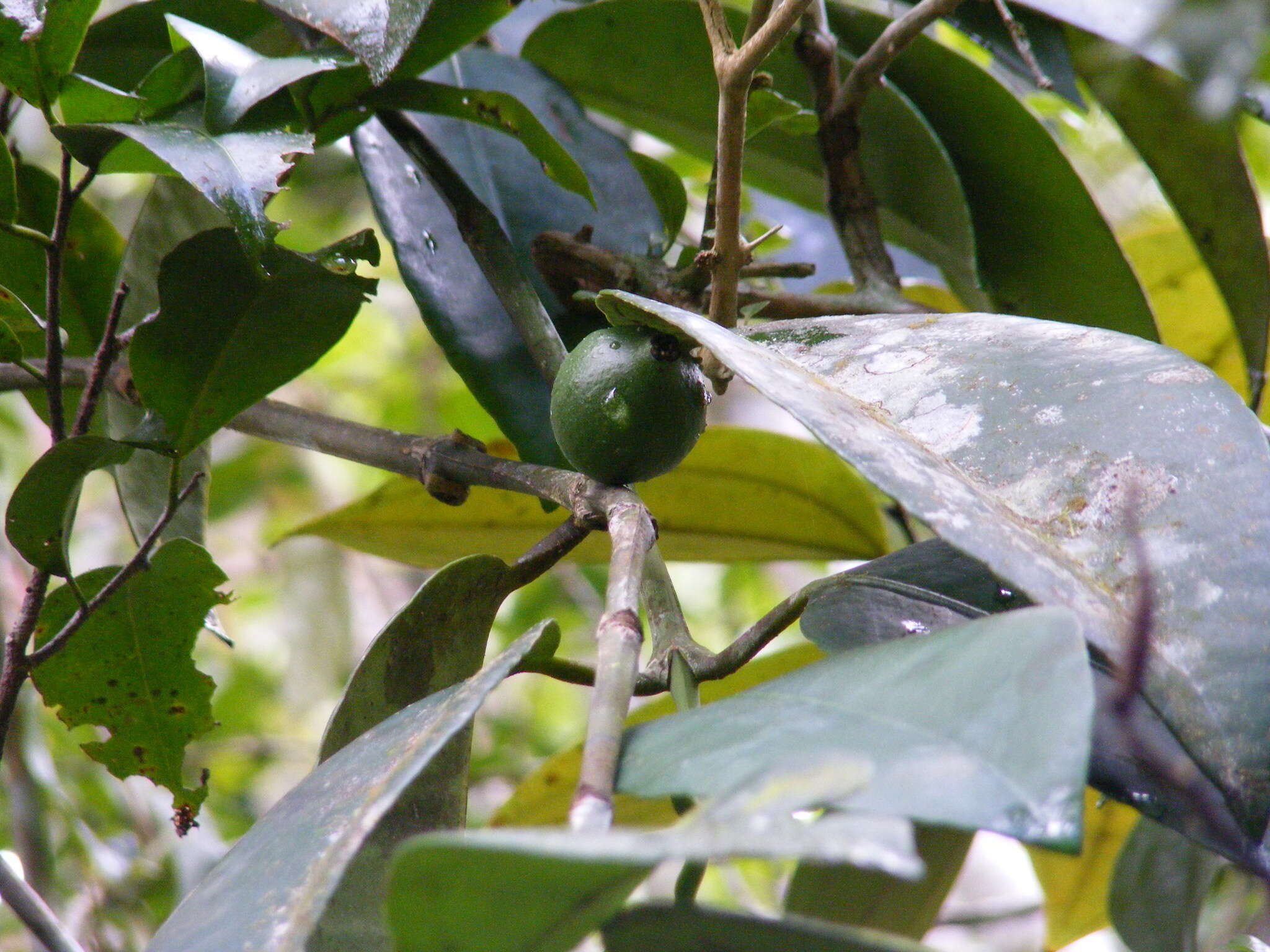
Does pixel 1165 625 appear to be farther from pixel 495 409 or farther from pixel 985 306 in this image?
pixel 985 306

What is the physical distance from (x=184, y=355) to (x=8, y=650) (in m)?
A: 0.16

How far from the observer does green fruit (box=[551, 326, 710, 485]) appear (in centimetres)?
50

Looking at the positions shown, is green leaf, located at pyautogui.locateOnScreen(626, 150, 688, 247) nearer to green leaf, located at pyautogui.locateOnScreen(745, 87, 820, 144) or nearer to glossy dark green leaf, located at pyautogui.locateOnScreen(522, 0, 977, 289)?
green leaf, located at pyautogui.locateOnScreen(745, 87, 820, 144)

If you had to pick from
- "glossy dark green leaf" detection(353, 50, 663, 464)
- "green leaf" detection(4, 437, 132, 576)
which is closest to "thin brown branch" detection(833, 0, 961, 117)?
"glossy dark green leaf" detection(353, 50, 663, 464)

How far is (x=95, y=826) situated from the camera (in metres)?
1.64

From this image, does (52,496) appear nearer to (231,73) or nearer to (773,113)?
(231,73)

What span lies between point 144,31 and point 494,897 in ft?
2.32

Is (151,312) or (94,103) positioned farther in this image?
(151,312)

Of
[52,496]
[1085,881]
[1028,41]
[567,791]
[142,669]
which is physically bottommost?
[1085,881]

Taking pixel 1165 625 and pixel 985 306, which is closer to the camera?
pixel 1165 625

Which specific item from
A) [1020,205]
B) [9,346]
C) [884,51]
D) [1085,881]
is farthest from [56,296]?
[1085,881]

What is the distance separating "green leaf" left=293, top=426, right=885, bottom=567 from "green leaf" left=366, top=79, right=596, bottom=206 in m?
0.27

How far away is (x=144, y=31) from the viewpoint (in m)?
0.78

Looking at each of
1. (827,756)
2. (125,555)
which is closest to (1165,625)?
(827,756)
